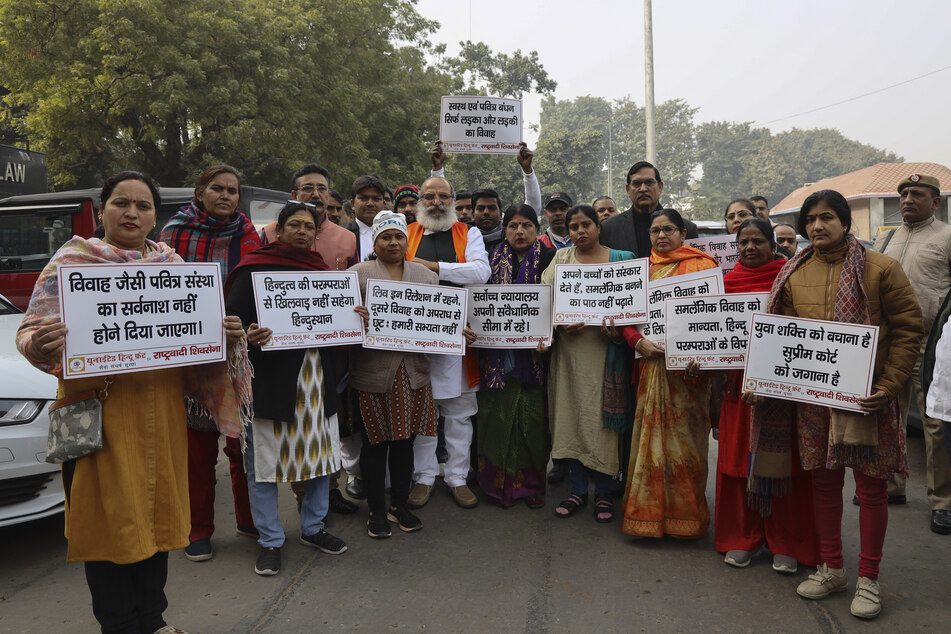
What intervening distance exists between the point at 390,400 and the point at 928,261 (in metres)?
3.78

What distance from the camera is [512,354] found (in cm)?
462

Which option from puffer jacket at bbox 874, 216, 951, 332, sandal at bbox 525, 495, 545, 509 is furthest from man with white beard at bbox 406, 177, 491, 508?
puffer jacket at bbox 874, 216, 951, 332

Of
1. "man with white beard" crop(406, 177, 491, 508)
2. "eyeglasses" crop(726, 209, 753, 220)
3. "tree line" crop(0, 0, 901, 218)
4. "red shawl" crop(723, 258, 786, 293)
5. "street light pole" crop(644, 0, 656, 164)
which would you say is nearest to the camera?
"red shawl" crop(723, 258, 786, 293)

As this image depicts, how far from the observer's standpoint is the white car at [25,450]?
11.9 ft

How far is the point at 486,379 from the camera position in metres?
4.64

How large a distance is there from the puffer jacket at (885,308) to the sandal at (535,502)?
2.20 m

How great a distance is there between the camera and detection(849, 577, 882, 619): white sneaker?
3.09 meters

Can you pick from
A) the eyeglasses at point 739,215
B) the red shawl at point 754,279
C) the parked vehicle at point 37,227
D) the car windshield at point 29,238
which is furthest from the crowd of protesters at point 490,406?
the car windshield at point 29,238

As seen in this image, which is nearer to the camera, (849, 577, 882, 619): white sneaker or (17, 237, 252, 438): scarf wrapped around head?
(17, 237, 252, 438): scarf wrapped around head

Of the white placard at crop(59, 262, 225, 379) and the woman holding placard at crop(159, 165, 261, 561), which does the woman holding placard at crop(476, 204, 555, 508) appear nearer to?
the woman holding placard at crop(159, 165, 261, 561)

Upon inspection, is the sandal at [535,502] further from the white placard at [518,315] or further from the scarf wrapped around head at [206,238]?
the scarf wrapped around head at [206,238]

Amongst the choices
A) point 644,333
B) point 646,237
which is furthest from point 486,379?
point 646,237

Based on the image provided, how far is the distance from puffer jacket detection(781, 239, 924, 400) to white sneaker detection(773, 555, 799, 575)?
42.7 inches

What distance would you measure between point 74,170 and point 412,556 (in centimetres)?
1583
